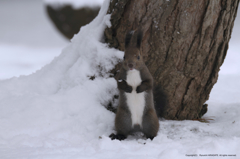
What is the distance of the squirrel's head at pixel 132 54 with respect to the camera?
6.59ft

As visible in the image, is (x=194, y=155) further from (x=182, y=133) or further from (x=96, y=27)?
(x=96, y=27)

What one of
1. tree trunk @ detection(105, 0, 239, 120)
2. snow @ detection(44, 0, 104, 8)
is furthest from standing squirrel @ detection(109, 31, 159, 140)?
snow @ detection(44, 0, 104, 8)

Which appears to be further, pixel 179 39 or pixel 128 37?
pixel 179 39

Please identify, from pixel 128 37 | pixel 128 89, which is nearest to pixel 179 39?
pixel 128 37

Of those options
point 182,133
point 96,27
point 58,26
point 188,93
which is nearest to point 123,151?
point 182,133

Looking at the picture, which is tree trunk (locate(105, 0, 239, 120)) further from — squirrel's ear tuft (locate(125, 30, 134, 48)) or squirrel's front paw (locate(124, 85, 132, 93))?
squirrel's front paw (locate(124, 85, 132, 93))

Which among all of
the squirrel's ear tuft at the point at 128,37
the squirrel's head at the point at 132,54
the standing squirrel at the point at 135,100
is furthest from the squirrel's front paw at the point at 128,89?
the squirrel's ear tuft at the point at 128,37

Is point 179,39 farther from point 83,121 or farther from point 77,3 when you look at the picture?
point 77,3

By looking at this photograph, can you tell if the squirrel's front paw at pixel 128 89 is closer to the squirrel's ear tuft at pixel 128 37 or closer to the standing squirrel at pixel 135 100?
the standing squirrel at pixel 135 100

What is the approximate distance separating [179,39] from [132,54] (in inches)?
25.5

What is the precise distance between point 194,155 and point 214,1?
1.50 meters

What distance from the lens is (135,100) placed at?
2.09 m

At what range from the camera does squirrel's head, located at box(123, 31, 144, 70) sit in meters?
2.01

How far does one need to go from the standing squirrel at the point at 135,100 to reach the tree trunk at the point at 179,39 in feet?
1.46
